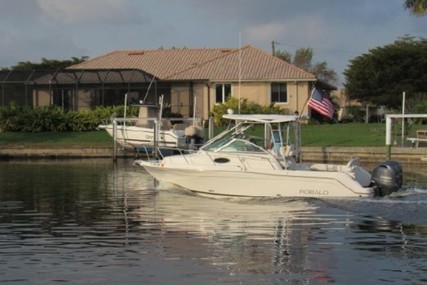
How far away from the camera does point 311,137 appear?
141 feet

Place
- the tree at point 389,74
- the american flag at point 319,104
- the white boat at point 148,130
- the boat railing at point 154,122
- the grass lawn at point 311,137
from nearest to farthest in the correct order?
the american flag at point 319,104, the white boat at point 148,130, the grass lawn at point 311,137, the boat railing at point 154,122, the tree at point 389,74

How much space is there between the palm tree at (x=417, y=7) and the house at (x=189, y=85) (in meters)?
11.7

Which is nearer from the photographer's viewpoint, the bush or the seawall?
the seawall

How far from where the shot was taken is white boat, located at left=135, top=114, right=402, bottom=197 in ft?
70.2

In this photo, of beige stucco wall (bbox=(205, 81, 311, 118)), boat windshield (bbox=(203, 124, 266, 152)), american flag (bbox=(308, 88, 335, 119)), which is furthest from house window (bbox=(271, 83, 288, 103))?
boat windshield (bbox=(203, 124, 266, 152))

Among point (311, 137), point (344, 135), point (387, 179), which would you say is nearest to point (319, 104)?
point (387, 179)

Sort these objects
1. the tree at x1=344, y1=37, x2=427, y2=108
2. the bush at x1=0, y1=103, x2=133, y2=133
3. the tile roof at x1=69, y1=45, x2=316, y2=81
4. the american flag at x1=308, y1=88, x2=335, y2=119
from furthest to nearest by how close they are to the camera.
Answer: the tree at x1=344, y1=37, x2=427, y2=108 < the tile roof at x1=69, y1=45, x2=316, y2=81 < the bush at x1=0, y1=103, x2=133, y2=133 < the american flag at x1=308, y1=88, x2=335, y2=119

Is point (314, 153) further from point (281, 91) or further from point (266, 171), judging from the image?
point (281, 91)

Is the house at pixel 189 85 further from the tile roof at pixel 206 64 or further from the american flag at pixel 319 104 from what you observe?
the american flag at pixel 319 104

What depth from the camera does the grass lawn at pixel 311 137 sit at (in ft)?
134

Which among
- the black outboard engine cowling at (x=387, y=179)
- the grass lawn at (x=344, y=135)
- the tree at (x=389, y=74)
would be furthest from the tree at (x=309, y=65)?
the black outboard engine cowling at (x=387, y=179)

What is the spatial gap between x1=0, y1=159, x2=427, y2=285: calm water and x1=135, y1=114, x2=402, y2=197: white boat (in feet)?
1.41

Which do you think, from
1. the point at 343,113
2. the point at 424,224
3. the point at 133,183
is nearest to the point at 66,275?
the point at 424,224

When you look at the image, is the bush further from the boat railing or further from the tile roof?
the tile roof
